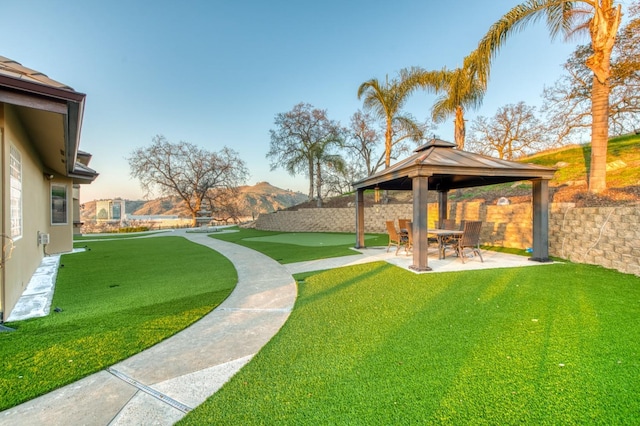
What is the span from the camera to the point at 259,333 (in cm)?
333

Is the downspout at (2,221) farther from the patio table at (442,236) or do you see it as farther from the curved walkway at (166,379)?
the patio table at (442,236)

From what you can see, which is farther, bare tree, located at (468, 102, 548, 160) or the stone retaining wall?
bare tree, located at (468, 102, 548, 160)

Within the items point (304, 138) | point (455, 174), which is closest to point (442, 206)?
point (455, 174)

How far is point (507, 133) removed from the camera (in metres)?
21.8

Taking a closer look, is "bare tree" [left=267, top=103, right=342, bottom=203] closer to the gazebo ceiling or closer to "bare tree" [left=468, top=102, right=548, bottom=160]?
"bare tree" [left=468, top=102, right=548, bottom=160]

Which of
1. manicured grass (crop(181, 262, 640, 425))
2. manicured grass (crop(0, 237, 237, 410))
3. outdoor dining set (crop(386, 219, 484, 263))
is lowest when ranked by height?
manicured grass (crop(0, 237, 237, 410))

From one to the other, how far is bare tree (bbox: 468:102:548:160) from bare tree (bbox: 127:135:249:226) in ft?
69.8

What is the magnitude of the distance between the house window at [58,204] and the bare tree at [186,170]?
16930 mm

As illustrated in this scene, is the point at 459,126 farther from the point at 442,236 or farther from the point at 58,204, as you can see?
the point at 58,204

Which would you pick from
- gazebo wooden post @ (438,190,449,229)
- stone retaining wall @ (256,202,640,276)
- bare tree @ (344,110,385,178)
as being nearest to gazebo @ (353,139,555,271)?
stone retaining wall @ (256,202,640,276)

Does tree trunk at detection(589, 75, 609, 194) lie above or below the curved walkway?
above

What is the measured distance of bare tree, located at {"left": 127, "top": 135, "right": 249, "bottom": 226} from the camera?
87.9 ft

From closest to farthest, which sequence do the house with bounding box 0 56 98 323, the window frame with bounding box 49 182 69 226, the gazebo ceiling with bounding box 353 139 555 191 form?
the house with bounding box 0 56 98 323
the gazebo ceiling with bounding box 353 139 555 191
the window frame with bounding box 49 182 69 226

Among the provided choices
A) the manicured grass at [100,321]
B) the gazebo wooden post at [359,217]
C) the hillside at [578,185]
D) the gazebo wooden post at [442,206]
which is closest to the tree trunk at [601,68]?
the hillside at [578,185]
